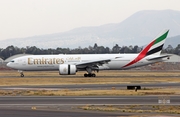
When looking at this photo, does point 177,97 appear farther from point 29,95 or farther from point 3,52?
point 3,52

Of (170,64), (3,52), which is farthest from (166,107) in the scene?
(3,52)

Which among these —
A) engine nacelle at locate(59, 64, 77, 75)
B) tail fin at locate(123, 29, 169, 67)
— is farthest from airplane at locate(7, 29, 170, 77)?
engine nacelle at locate(59, 64, 77, 75)

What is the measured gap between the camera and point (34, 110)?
26797 mm

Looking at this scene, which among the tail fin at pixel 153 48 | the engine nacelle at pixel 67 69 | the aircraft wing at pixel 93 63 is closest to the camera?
the engine nacelle at pixel 67 69

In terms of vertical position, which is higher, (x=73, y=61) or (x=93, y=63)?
(x=73, y=61)

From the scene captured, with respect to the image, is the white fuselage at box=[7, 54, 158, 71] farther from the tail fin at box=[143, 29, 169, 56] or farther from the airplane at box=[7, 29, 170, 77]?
the tail fin at box=[143, 29, 169, 56]

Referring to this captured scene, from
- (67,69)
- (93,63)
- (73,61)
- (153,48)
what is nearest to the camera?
(67,69)

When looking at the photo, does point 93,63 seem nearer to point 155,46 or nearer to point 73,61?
point 73,61

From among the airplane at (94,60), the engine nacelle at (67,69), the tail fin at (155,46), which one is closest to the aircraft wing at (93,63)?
the airplane at (94,60)

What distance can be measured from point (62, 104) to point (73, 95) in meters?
7.12

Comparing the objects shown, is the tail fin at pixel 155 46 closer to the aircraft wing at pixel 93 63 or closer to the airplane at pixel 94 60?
the airplane at pixel 94 60

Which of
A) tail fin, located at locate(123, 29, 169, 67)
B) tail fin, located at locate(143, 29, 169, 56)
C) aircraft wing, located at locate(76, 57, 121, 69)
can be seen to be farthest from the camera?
tail fin, located at locate(143, 29, 169, 56)

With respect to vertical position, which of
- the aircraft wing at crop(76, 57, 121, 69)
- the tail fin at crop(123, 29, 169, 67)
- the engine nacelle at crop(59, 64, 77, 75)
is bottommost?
the engine nacelle at crop(59, 64, 77, 75)

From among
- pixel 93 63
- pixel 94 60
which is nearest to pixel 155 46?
pixel 94 60
